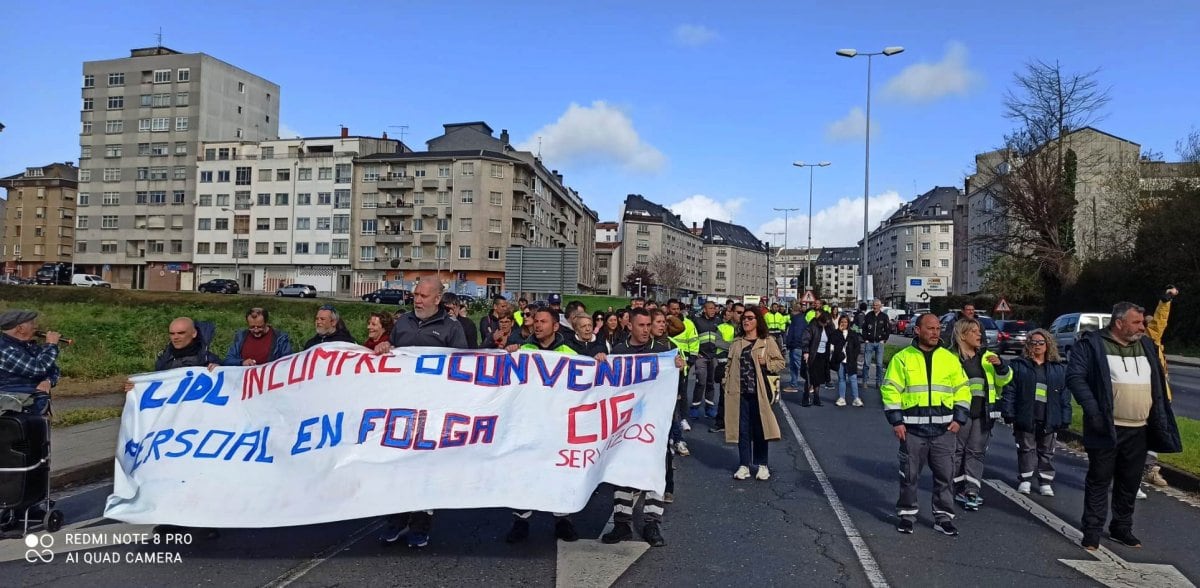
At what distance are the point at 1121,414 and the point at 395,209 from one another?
8507 centimetres

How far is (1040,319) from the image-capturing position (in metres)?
53.4

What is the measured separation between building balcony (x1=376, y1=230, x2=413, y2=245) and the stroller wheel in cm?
8238

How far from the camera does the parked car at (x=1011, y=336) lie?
31.0 metres

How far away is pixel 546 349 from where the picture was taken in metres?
7.14

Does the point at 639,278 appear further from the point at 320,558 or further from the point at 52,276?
the point at 320,558

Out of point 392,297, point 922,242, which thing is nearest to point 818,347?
point 392,297

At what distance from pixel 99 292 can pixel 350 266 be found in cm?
3891

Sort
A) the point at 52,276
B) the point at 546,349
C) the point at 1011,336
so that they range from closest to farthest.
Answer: the point at 546,349 → the point at 1011,336 → the point at 52,276

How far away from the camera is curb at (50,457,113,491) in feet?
28.0

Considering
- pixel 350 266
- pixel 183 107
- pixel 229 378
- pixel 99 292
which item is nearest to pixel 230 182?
pixel 183 107

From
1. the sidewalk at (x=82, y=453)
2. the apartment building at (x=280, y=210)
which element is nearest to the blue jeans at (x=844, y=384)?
the sidewalk at (x=82, y=453)

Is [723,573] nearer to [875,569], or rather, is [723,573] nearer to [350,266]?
[875,569]

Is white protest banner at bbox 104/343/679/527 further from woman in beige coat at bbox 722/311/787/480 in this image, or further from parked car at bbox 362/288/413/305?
parked car at bbox 362/288/413/305

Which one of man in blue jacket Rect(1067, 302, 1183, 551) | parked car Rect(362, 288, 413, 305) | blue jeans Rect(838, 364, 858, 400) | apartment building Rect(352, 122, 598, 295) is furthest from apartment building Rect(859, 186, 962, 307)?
man in blue jacket Rect(1067, 302, 1183, 551)
